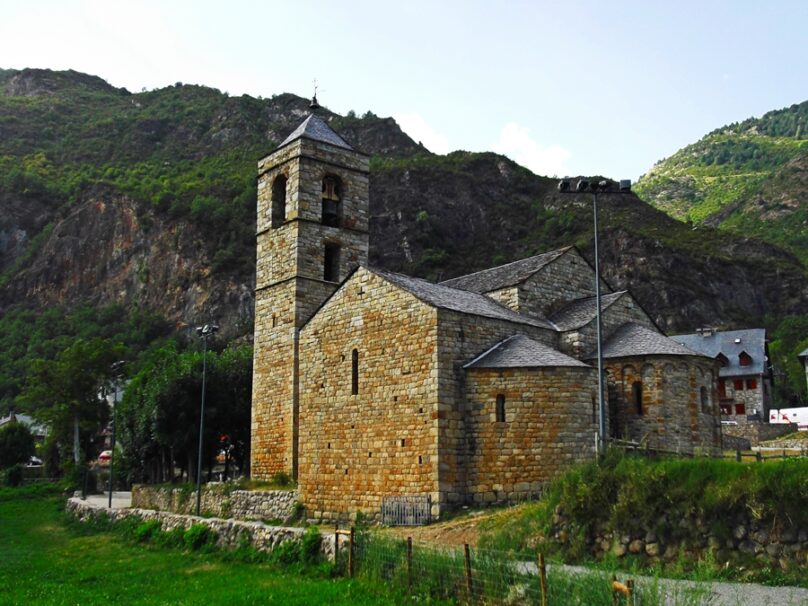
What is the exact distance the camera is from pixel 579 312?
28.1 metres

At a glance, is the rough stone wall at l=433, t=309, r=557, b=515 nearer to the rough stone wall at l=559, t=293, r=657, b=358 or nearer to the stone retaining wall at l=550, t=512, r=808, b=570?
A: the rough stone wall at l=559, t=293, r=657, b=358

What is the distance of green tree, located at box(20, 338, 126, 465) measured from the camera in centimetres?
5534

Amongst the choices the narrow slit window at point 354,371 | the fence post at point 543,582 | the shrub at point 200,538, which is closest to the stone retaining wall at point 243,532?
the shrub at point 200,538

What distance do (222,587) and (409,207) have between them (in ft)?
298

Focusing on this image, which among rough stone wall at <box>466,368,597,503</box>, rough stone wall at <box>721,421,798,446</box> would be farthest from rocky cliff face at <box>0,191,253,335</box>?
rough stone wall at <box>466,368,597,503</box>

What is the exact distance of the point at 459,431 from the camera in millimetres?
22484

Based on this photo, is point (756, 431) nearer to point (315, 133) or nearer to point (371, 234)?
point (315, 133)

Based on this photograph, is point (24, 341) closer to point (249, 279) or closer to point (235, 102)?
point (249, 279)

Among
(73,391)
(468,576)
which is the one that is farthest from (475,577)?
(73,391)

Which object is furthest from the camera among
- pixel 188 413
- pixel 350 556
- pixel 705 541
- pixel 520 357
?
pixel 188 413

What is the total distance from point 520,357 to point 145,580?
11638mm

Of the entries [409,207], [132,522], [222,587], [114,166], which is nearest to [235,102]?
[114,166]

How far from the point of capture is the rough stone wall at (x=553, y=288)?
2777 centimetres

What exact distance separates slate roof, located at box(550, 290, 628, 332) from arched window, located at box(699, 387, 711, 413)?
14.1ft
